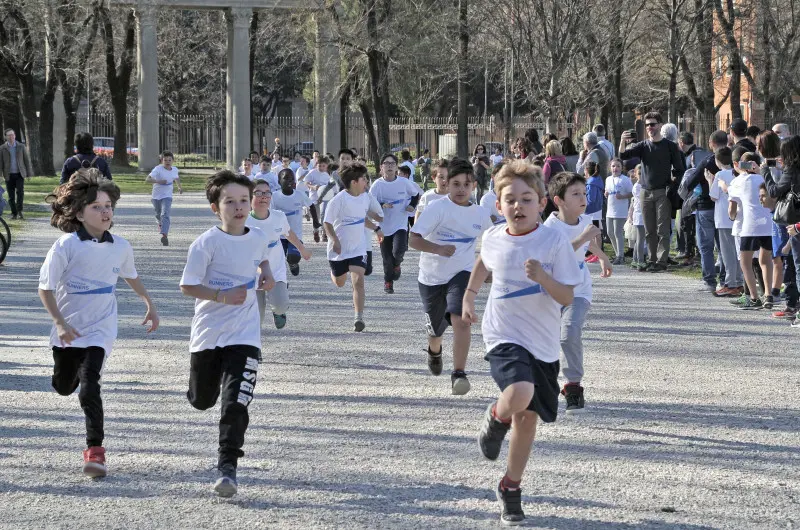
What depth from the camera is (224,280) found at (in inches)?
264

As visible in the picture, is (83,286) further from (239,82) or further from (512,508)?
(239,82)

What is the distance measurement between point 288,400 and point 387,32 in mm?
31743

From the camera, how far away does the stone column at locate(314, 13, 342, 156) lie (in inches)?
1630

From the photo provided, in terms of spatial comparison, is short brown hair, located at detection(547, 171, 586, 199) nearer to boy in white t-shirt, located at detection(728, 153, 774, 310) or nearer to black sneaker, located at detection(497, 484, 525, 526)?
black sneaker, located at detection(497, 484, 525, 526)

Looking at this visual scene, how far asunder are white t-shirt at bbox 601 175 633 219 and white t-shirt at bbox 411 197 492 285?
1100 cm

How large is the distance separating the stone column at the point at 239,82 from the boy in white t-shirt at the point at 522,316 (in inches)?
1909

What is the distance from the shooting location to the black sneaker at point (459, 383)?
29.0 feet

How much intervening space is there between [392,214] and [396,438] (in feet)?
28.3

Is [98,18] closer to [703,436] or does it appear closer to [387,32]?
[387,32]

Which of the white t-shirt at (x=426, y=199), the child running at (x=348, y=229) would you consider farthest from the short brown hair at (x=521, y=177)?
the child running at (x=348, y=229)

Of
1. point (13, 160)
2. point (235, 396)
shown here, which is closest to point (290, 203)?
point (13, 160)

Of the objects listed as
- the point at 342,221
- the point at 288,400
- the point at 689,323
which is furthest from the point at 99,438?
the point at 689,323

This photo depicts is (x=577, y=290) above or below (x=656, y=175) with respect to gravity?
below

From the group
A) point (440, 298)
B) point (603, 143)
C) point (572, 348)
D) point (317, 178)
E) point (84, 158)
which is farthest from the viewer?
point (317, 178)
